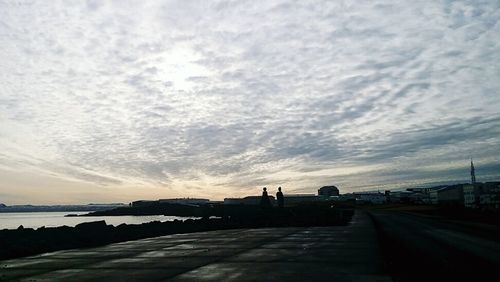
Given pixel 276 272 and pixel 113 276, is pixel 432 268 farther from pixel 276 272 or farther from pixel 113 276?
pixel 113 276

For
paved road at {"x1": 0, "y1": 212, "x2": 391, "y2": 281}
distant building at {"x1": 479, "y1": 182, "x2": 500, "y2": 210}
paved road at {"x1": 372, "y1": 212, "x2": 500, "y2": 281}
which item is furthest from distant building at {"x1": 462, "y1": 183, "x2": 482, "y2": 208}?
paved road at {"x1": 0, "y1": 212, "x2": 391, "y2": 281}

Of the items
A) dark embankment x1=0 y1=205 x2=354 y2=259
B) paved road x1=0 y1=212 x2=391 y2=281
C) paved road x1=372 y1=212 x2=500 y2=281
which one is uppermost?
dark embankment x1=0 y1=205 x2=354 y2=259

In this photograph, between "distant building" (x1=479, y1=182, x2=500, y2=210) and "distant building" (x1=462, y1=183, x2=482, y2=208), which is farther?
"distant building" (x1=462, y1=183, x2=482, y2=208)

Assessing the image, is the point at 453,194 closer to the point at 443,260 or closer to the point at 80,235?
the point at 80,235

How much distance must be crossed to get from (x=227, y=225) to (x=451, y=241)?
2203cm

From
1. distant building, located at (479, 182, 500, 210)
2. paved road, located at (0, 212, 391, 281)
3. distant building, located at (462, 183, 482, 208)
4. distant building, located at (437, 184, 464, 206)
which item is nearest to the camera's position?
paved road, located at (0, 212, 391, 281)

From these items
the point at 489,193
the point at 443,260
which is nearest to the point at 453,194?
the point at 489,193

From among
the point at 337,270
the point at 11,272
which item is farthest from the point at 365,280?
the point at 11,272

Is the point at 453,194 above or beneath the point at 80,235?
above

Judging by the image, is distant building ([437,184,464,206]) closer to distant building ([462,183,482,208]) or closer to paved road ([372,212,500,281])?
distant building ([462,183,482,208])

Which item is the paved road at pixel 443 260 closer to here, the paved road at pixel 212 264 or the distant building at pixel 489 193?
the paved road at pixel 212 264

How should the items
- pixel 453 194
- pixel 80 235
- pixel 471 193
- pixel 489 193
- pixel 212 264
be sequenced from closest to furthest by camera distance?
pixel 212 264 < pixel 80 235 < pixel 489 193 < pixel 471 193 < pixel 453 194

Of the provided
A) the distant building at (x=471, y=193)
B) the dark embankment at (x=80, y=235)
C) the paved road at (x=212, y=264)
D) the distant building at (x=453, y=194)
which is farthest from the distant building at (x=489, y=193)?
the paved road at (x=212, y=264)

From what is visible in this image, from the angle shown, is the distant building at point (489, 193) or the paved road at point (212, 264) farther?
the distant building at point (489, 193)
